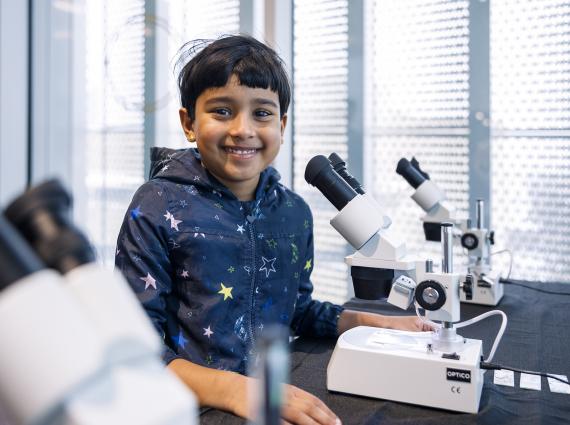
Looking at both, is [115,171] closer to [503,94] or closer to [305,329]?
[305,329]

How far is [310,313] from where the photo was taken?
1.19m

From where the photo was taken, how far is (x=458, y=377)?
0.80m

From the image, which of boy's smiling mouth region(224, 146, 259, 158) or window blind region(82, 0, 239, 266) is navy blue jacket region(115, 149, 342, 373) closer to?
boy's smiling mouth region(224, 146, 259, 158)

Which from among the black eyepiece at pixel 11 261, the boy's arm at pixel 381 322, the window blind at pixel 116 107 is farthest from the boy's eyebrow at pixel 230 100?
the black eyepiece at pixel 11 261

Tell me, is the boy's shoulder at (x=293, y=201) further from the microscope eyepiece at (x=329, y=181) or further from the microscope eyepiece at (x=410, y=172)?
the microscope eyepiece at (x=410, y=172)

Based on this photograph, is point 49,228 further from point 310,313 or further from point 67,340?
point 310,313

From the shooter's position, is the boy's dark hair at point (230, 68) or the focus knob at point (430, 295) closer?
the focus knob at point (430, 295)

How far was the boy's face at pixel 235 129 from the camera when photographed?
106 cm

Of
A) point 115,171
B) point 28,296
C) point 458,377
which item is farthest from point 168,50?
point 28,296

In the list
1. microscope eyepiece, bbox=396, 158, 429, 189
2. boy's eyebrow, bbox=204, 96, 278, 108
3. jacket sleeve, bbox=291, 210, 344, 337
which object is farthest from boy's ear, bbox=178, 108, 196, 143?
microscope eyepiece, bbox=396, 158, 429, 189

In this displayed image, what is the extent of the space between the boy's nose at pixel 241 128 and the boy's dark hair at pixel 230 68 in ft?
0.23

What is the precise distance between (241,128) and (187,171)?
0.48 feet

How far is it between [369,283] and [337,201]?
16 centimetres

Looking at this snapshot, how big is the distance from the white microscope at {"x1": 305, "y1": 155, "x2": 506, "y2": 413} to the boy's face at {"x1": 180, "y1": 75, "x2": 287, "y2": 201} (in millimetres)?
183
